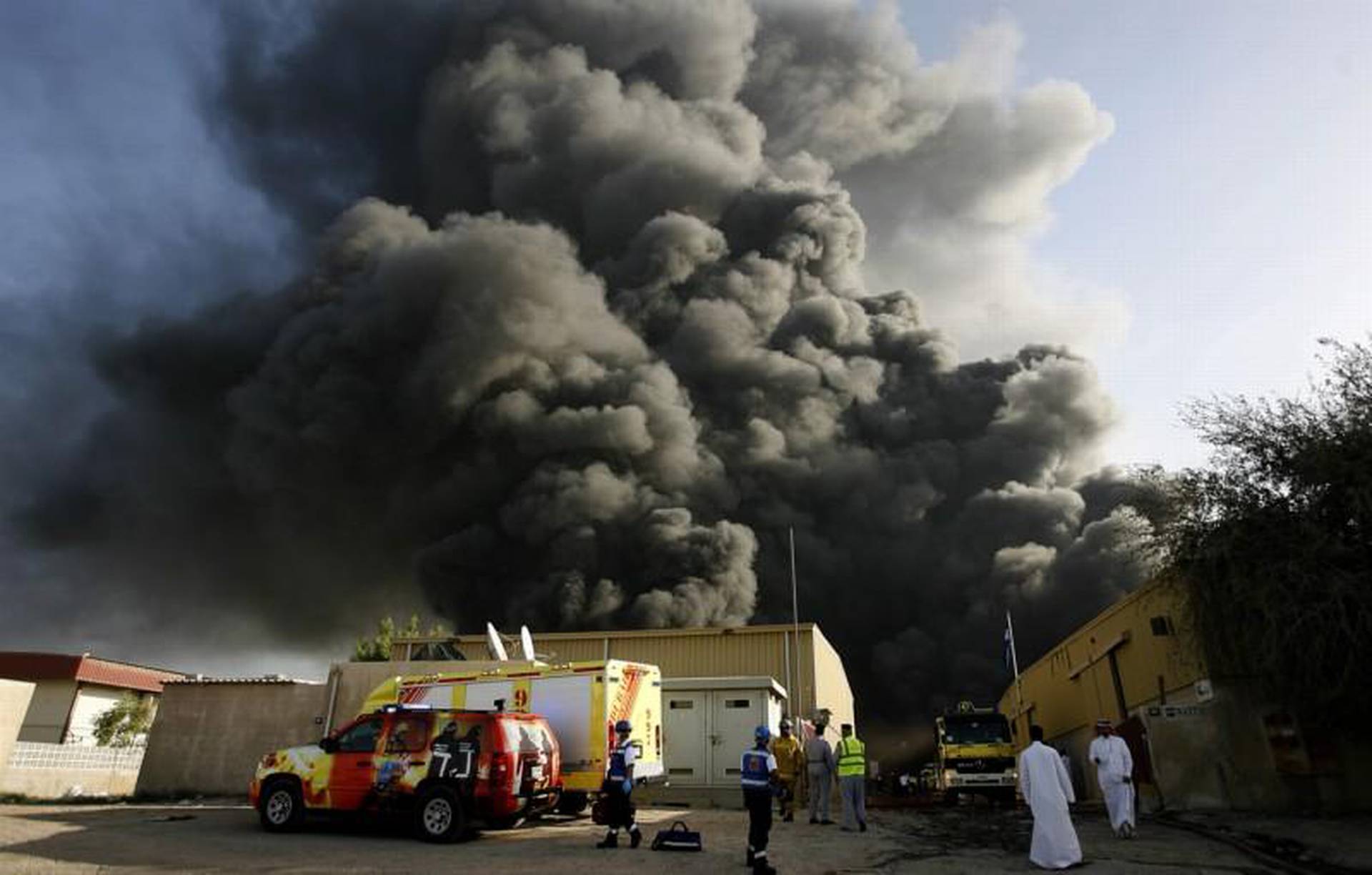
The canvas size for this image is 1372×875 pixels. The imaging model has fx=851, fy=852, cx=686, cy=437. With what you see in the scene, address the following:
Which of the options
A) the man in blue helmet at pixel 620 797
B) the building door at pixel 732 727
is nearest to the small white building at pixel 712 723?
the building door at pixel 732 727

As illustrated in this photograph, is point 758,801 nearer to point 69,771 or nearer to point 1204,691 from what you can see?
point 1204,691

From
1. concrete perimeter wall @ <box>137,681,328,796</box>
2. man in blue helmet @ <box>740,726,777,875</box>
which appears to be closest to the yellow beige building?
man in blue helmet @ <box>740,726,777,875</box>

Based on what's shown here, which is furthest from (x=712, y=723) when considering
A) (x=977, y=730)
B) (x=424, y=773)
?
(x=424, y=773)

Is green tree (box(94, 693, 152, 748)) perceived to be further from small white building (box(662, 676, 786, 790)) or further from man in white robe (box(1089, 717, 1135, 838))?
man in white robe (box(1089, 717, 1135, 838))

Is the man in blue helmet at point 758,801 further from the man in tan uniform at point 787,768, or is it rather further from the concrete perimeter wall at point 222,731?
the concrete perimeter wall at point 222,731

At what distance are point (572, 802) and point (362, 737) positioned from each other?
3491mm

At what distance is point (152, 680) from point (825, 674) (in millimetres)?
34041

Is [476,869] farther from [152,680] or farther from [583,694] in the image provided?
[152,680]

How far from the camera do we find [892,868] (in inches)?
337

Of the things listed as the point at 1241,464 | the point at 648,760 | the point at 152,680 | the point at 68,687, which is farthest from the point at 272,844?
the point at 152,680

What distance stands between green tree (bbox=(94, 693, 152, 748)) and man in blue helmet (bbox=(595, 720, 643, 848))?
115ft

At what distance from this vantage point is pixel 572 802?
1280 centimetres

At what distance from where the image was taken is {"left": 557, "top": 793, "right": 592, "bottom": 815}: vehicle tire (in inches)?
500

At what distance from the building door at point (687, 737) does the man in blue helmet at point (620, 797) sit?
10.3 m
